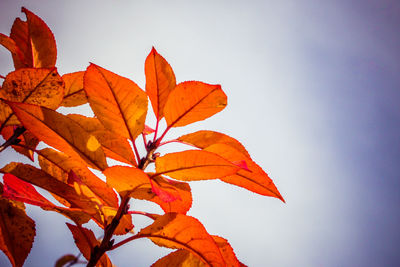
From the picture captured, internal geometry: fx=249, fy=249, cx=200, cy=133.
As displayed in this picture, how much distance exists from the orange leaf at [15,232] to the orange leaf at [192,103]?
0.51m

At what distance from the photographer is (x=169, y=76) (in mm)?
851

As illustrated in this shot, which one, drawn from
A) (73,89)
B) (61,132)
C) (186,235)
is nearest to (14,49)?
(73,89)

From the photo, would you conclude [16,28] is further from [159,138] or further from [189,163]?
[189,163]

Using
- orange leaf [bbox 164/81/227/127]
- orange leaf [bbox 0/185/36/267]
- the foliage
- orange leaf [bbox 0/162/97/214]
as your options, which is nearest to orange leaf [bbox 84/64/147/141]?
the foliage

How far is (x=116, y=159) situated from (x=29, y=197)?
0.23 metres

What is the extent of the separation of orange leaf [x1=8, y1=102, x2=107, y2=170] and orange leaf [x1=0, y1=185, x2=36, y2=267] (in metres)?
0.23

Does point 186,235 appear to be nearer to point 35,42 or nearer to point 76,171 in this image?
point 76,171

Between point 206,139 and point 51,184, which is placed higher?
point 206,139

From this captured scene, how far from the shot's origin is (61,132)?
25.8 inches

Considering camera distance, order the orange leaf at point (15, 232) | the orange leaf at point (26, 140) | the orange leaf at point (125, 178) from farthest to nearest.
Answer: the orange leaf at point (26, 140) < the orange leaf at point (15, 232) < the orange leaf at point (125, 178)

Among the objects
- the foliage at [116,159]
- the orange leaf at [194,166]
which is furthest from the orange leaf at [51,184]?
the orange leaf at [194,166]

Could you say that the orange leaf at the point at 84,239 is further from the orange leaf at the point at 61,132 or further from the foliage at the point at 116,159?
the orange leaf at the point at 61,132

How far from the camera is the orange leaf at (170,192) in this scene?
624mm

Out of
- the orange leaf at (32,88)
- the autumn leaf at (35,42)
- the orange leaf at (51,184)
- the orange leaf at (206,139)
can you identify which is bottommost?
the orange leaf at (51,184)
